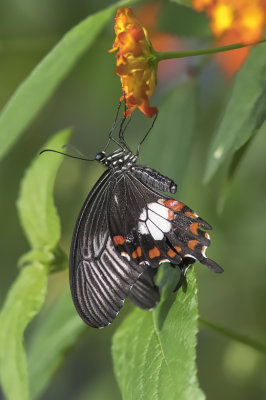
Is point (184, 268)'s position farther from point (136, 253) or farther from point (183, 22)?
point (183, 22)

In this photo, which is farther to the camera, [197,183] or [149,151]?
[197,183]

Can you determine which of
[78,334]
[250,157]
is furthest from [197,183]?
[78,334]

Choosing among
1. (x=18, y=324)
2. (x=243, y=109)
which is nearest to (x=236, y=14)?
(x=243, y=109)

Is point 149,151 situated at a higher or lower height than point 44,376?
higher

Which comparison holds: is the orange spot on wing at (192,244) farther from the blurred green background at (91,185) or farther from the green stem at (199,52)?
the blurred green background at (91,185)

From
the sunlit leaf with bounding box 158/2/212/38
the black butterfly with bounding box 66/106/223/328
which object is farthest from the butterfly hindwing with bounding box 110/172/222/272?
the sunlit leaf with bounding box 158/2/212/38

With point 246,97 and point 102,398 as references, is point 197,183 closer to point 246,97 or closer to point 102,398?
point 102,398
